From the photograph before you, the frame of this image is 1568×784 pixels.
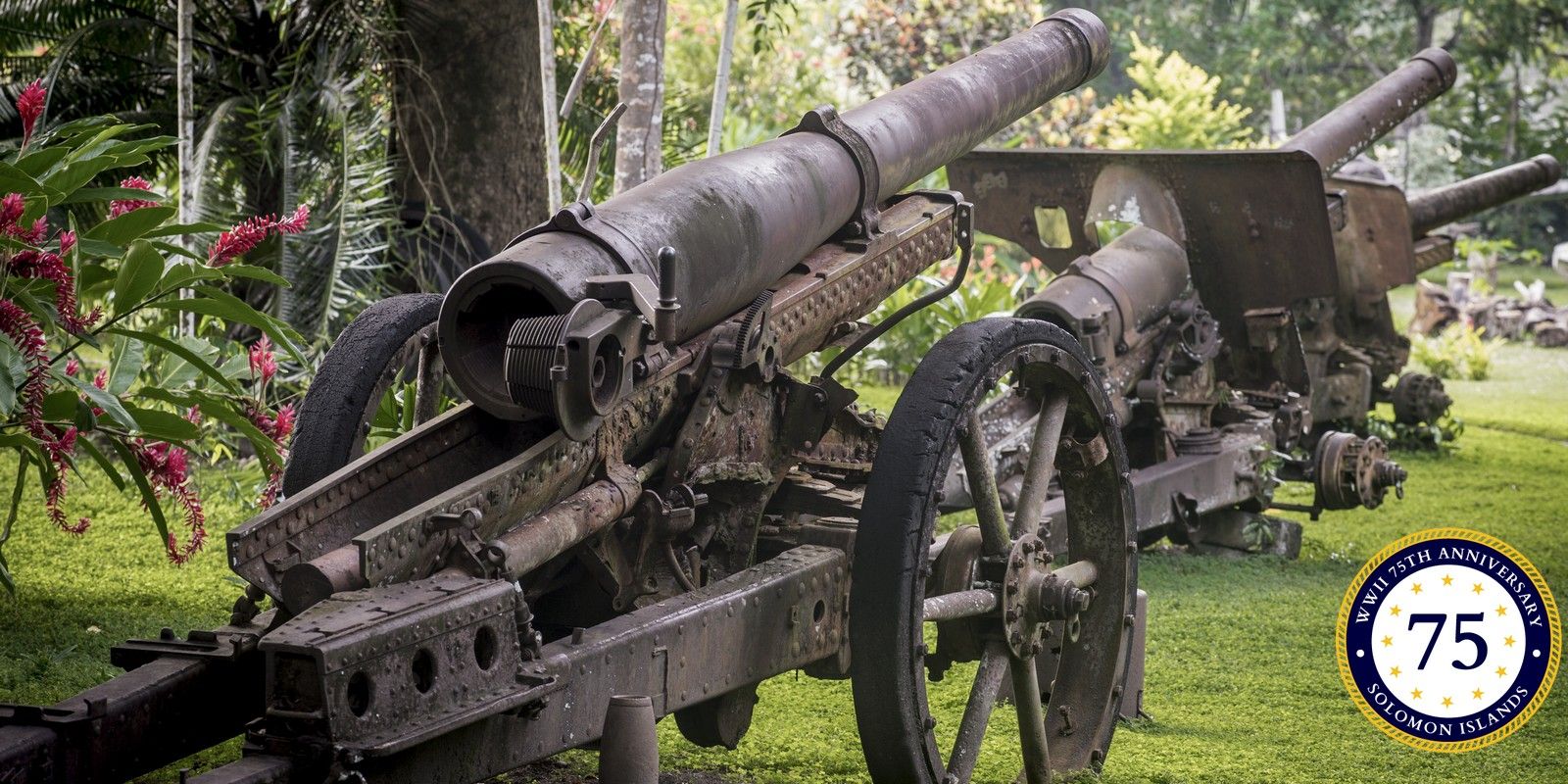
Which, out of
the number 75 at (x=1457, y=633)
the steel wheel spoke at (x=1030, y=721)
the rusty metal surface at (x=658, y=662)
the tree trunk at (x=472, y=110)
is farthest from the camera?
the tree trunk at (x=472, y=110)

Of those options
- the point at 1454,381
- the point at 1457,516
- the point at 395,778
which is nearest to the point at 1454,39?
the point at 1454,381

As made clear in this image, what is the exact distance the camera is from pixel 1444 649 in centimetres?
478

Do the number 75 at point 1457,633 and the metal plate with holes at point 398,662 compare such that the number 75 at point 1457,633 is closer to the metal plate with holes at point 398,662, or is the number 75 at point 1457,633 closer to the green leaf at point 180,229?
the metal plate with holes at point 398,662

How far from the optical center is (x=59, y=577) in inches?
235

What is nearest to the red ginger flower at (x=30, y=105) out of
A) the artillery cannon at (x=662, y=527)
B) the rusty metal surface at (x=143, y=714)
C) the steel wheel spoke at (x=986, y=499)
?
the artillery cannon at (x=662, y=527)

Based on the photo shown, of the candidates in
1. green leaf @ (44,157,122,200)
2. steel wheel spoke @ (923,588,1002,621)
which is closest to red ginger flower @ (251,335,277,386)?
green leaf @ (44,157,122,200)

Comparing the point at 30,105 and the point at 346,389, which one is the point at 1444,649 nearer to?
the point at 346,389

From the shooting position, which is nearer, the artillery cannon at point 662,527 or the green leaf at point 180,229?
the artillery cannon at point 662,527

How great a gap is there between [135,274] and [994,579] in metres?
2.15

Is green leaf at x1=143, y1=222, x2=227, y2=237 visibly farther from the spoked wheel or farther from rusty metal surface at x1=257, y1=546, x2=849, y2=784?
the spoked wheel

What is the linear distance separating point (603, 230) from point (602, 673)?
3.10ft

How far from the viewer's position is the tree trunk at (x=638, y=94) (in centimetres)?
659

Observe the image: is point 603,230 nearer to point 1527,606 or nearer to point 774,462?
point 774,462

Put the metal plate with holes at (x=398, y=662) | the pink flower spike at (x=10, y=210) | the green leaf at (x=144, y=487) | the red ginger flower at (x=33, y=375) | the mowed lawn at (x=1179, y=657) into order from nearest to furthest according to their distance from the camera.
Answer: the metal plate with holes at (x=398, y=662) < the pink flower spike at (x=10, y=210) < the red ginger flower at (x=33, y=375) < the green leaf at (x=144, y=487) < the mowed lawn at (x=1179, y=657)
